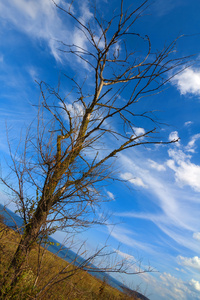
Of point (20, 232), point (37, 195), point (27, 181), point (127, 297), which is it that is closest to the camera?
point (20, 232)

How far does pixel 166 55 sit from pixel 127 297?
45.9ft

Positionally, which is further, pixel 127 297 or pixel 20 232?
pixel 127 297

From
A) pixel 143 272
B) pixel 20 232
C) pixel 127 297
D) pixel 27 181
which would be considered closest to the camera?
pixel 143 272

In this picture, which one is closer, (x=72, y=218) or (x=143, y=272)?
(x=143, y=272)

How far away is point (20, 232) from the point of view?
3004 mm

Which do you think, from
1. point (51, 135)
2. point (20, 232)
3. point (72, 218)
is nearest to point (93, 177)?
point (72, 218)

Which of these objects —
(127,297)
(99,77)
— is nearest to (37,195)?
(99,77)

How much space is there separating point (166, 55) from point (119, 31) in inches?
35.9

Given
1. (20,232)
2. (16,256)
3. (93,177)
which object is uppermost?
(93,177)

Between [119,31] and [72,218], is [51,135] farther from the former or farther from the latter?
[119,31]

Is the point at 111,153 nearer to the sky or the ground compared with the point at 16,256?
nearer to the sky

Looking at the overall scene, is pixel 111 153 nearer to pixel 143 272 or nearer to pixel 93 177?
pixel 93 177

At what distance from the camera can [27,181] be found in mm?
3197

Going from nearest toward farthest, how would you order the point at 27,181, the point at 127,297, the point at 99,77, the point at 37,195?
the point at 27,181 < the point at 37,195 < the point at 99,77 < the point at 127,297
